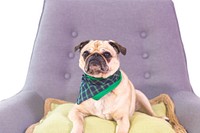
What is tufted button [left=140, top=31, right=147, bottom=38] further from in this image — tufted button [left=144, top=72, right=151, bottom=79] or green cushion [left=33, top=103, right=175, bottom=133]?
green cushion [left=33, top=103, right=175, bottom=133]

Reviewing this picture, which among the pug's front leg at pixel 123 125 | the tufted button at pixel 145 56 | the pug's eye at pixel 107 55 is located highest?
the pug's eye at pixel 107 55

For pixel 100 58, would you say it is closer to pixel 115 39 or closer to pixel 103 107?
pixel 103 107

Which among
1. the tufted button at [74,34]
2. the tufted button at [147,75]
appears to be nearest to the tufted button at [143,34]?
the tufted button at [147,75]

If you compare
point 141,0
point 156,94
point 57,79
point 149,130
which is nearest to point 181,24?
point 141,0

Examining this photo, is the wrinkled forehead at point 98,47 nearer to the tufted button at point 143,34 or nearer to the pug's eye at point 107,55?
the pug's eye at point 107,55

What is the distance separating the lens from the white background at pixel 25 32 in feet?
5.79

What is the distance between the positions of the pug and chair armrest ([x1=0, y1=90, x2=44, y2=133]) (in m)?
0.19

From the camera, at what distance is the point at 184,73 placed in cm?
147

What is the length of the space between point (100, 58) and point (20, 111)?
39cm

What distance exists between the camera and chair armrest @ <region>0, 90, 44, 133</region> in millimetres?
1116

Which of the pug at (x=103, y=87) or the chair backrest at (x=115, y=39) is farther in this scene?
the chair backrest at (x=115, y=39)

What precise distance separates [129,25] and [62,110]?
1.74ft

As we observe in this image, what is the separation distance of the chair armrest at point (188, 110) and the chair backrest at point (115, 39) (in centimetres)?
7

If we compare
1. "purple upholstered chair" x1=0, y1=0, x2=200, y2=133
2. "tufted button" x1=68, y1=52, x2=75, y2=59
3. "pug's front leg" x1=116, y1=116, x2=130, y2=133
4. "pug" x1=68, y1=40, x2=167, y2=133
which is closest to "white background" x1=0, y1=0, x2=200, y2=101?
"purple upholstered chair" x1=0, y1=0, x2=200, y2=133
